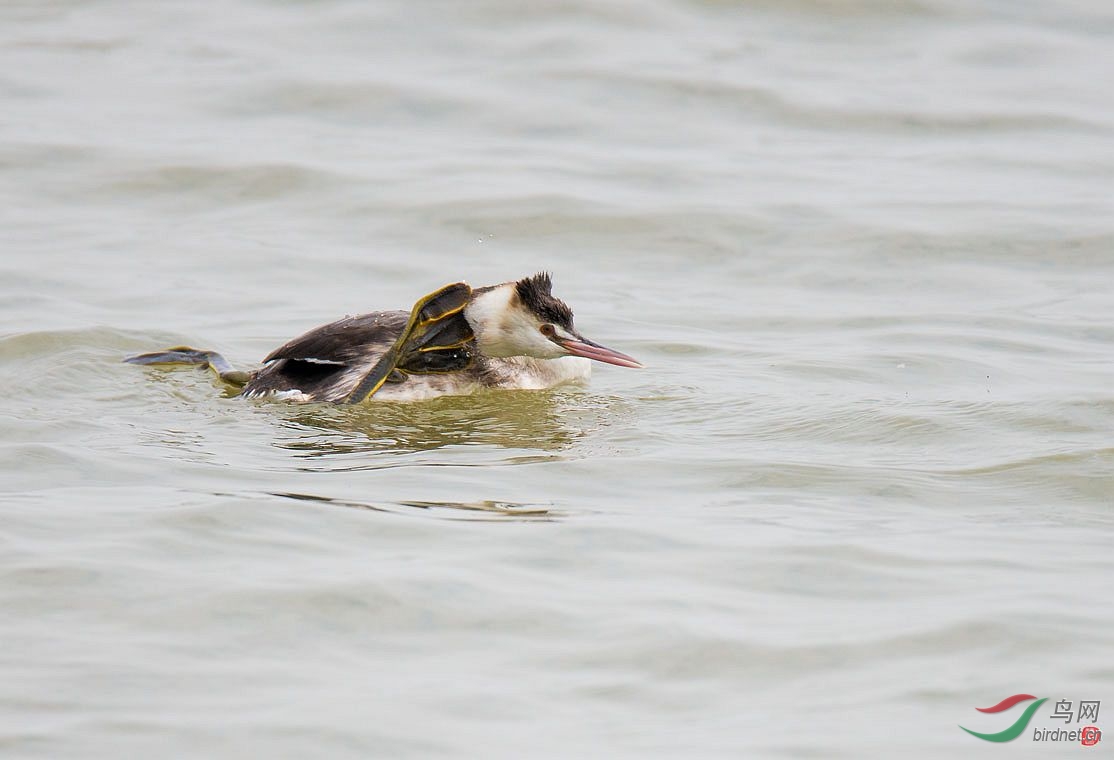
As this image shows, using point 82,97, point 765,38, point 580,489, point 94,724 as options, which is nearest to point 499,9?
point 765,38

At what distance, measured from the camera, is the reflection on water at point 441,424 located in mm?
7195

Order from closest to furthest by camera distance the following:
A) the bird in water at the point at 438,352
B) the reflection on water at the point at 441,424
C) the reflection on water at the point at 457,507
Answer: the reflection on water at the point at 457,507 → the reflection on water at the point at 441,424 → the bird in water at the point at 438,352

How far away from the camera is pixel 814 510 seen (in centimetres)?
619

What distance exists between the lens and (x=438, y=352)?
316 inches

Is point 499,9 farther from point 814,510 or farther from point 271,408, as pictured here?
point 814,510

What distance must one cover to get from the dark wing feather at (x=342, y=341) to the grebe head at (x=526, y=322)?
0.41m

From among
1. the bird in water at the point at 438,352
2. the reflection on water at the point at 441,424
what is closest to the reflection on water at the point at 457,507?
the reflection on water at the point at 441,424

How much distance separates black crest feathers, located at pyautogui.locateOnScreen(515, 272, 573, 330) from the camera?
8031mm

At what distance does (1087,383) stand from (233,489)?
14.3ft

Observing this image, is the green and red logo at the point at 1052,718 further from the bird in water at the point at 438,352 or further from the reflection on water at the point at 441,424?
the bird in water at the point at 438,352

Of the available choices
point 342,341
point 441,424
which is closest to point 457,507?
point 441,424

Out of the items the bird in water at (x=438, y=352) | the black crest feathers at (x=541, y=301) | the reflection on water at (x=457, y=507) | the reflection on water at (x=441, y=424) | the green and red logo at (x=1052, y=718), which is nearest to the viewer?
the green and red logo at (x=1052, y=718)

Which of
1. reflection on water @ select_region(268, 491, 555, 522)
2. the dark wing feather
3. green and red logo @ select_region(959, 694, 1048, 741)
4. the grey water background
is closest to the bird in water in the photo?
the dark wing feather

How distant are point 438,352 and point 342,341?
472 mm
